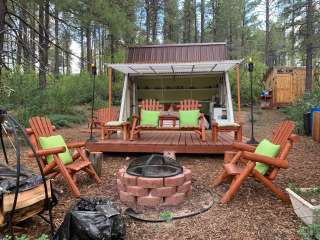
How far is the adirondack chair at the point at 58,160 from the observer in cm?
390

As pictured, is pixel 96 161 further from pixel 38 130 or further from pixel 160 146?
pixel 160 146

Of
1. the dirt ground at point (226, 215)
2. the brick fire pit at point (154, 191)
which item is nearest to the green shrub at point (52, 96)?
the dirt ground at point (226, 215)

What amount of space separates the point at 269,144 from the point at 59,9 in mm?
7413

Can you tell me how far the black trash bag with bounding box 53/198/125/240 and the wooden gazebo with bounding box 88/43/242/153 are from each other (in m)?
3.36

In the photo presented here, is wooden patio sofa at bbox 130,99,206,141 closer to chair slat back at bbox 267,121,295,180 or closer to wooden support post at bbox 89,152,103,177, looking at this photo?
wooden support post at bbox 89,152,103,177

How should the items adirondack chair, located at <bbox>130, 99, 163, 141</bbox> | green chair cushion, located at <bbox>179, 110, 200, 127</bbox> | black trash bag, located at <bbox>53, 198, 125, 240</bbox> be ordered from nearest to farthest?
black trash bag, located at <bbox>53, 198, 125, 240</bbox> → adirondack chair, located at <bbox>130, 99, 163, 141</bbox> → green chair cushion, located at <bbox>179, 110, 200, 127</bbox>

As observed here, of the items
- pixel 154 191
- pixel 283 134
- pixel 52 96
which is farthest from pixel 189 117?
pixel 52 96

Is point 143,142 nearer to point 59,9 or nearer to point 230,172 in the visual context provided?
point 230,172

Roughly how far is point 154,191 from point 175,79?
7.72 meters

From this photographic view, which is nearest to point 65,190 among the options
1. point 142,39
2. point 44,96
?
point 44,96

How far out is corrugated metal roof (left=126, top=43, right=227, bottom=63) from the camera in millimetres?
9594

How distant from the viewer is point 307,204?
2.95 metres

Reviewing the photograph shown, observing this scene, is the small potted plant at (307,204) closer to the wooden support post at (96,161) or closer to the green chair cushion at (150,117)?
the wooden support post at (96,161)

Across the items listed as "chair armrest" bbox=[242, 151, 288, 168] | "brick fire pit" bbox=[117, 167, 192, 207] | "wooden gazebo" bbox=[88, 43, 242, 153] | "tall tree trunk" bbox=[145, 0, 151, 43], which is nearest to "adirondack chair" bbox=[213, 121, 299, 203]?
"chair armrest" bbox=[242, 151, 288, 168]
